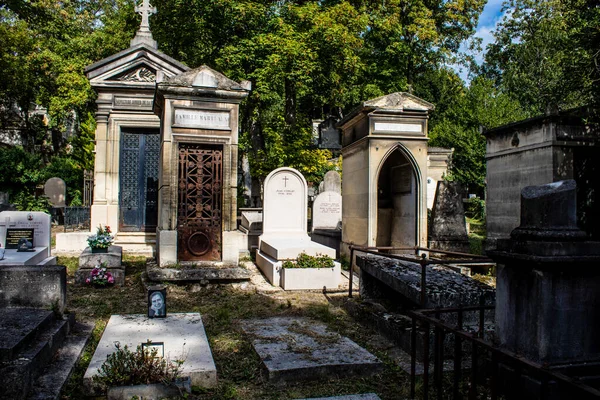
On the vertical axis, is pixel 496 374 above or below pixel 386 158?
below

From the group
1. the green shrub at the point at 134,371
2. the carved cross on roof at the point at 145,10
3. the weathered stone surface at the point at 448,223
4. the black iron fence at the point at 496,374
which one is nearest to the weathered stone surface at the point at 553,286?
the black iron fence at the point at 496,374

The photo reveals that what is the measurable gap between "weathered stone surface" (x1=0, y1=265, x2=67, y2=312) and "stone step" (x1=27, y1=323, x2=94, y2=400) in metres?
0.39

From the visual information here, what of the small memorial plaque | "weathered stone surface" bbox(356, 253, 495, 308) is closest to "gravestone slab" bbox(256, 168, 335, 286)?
"weathered stone surface" bbox(356, 253, 495, 308)

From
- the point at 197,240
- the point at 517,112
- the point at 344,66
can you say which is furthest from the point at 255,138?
the point at 517,112

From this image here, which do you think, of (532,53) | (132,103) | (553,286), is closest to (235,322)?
(553,286)

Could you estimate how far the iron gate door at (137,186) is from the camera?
12.3 meters

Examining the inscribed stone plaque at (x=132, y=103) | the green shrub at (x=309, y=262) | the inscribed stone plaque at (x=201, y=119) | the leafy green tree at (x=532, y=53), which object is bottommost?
the green shrub at (x=309, y=262)

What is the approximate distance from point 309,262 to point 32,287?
4.56 m

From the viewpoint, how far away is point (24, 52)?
20828 millimetres

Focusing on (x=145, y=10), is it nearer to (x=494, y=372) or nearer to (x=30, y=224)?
(x=30, y=224)

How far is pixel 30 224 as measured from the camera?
734cm

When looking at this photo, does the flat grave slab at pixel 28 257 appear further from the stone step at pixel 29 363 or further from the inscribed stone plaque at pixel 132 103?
the inscribed stone plaque at pixel 132 103

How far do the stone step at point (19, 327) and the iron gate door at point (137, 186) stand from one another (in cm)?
763

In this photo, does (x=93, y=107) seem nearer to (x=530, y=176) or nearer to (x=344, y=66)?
(x=344, y=66)
